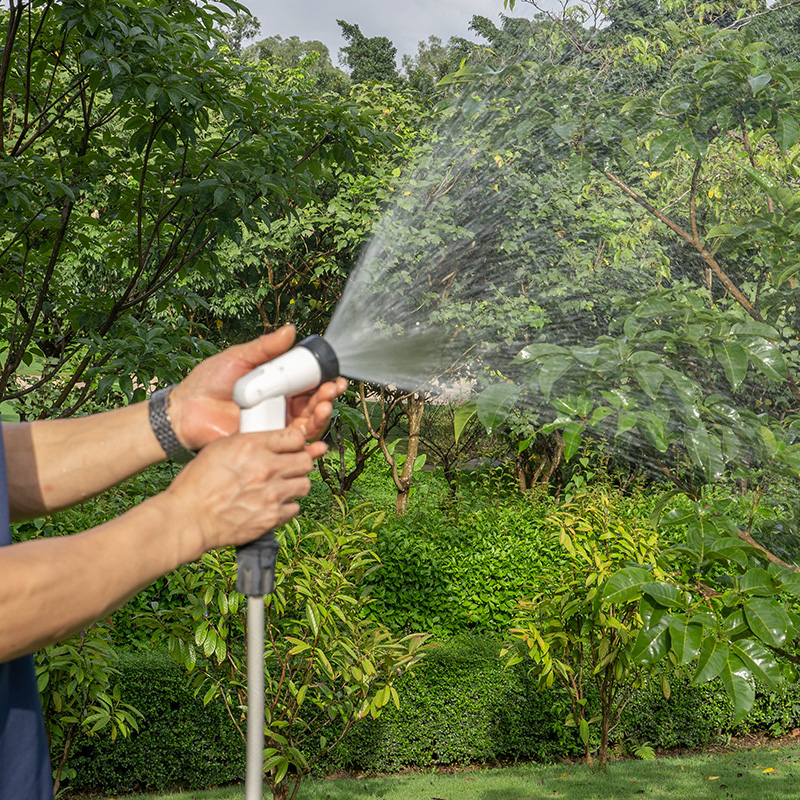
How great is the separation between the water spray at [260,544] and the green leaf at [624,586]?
2.90 feet

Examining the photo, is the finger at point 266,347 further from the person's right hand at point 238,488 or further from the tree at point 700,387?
the tree at point 700,387

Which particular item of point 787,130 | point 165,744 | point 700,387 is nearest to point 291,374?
point 700,387

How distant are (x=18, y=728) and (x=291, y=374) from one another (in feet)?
2.17

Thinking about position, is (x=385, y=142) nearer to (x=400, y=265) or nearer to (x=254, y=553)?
(x=254, y=553)

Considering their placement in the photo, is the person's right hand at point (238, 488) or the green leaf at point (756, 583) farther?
the green leaf at point (756, 583)

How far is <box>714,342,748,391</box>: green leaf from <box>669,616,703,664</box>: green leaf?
1.68 feet

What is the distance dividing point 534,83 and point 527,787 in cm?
428

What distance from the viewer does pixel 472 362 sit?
20.4ft

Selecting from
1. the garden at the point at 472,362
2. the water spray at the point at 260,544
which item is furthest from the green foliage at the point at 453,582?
the water spray at the point at 260,544

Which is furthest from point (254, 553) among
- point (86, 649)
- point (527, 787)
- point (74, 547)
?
point (527, 787)

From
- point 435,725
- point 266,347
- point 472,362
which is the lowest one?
point 435,725

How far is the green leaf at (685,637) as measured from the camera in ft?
5.21

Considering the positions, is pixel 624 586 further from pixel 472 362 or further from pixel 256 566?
pixel 472 362

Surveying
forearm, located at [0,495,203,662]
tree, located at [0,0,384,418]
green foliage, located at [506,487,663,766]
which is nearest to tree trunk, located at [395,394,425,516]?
green foliage, located at [506,487,663,766]
